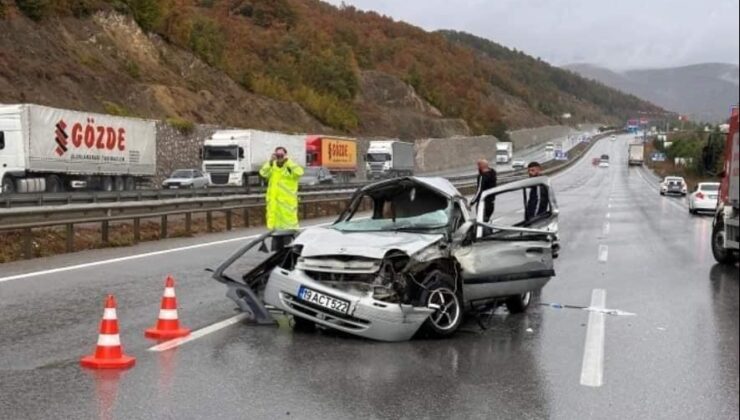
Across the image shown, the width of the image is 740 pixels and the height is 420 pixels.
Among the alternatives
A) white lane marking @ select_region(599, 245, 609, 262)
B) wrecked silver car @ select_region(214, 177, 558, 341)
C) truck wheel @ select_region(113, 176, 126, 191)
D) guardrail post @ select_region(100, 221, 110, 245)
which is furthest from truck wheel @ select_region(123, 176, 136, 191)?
wrecked silver car @ select_region(214, 177, 558, 341)

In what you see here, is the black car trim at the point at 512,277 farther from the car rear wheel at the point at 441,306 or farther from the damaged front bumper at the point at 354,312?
the damaged front bumper at the point at 354,312

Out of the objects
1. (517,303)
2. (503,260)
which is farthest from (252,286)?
(517,303)

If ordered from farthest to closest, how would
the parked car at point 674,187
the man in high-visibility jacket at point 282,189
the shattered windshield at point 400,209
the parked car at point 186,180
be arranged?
Result: the parked car at point 674,187 → the parked car at point 186,180 → the man in high-visibility jacket at point 282,189 → the shattered windshield at point 400,209

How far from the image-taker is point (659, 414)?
5.59 meters

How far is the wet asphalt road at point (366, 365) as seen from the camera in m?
5.69

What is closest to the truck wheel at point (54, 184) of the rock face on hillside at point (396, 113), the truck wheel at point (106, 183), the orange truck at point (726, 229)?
the truck wheel at point (106, 183)

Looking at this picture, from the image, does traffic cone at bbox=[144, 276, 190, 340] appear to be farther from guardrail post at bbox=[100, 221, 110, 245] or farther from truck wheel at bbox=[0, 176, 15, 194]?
truck wheel at bbox=[0, 176, 15, 194]

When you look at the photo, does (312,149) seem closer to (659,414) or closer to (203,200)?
(203,200)

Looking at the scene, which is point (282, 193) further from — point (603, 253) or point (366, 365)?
point (366, 365)

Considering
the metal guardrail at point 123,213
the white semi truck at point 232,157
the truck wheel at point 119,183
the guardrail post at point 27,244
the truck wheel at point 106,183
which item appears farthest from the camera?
the white semi truck at point 232,157

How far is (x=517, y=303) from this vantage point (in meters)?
9.50

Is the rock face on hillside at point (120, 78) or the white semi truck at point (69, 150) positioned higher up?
the rock face on hillside at point (120, 78)

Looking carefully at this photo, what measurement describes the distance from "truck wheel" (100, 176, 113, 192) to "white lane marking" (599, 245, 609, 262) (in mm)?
24135

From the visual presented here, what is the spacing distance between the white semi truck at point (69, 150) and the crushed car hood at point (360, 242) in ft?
71.5
